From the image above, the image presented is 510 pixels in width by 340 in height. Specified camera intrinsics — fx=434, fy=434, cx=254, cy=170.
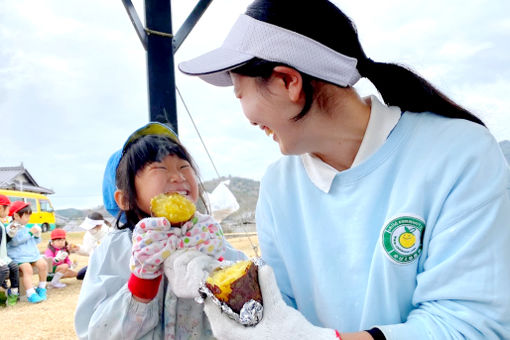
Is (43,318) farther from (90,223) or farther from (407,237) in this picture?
(407,237)

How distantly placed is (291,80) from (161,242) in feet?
2.16

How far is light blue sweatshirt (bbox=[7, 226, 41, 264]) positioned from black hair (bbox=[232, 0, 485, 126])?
24.1ft

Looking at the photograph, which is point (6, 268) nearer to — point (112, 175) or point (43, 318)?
point (43, 318)

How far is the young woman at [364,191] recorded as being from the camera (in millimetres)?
1032

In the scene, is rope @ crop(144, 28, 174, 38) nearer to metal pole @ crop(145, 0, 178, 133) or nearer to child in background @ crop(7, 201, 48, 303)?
metal pole @ crop(145, 0, 178, 133)

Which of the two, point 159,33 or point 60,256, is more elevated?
point 159,33

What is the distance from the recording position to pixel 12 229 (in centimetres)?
714

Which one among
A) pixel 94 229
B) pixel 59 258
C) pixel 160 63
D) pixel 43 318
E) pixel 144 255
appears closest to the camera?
pixel 144 255

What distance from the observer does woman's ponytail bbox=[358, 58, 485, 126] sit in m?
1.27

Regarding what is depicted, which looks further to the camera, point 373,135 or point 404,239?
point 373,135

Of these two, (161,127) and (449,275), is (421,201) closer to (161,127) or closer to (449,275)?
(449,275)

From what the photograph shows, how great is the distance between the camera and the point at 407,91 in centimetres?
131

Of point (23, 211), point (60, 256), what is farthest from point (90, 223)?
point (23, 211)

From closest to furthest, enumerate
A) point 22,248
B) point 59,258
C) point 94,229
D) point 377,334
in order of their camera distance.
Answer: point 377,334 → point 22,248 → point 59,258 → point 94,229
